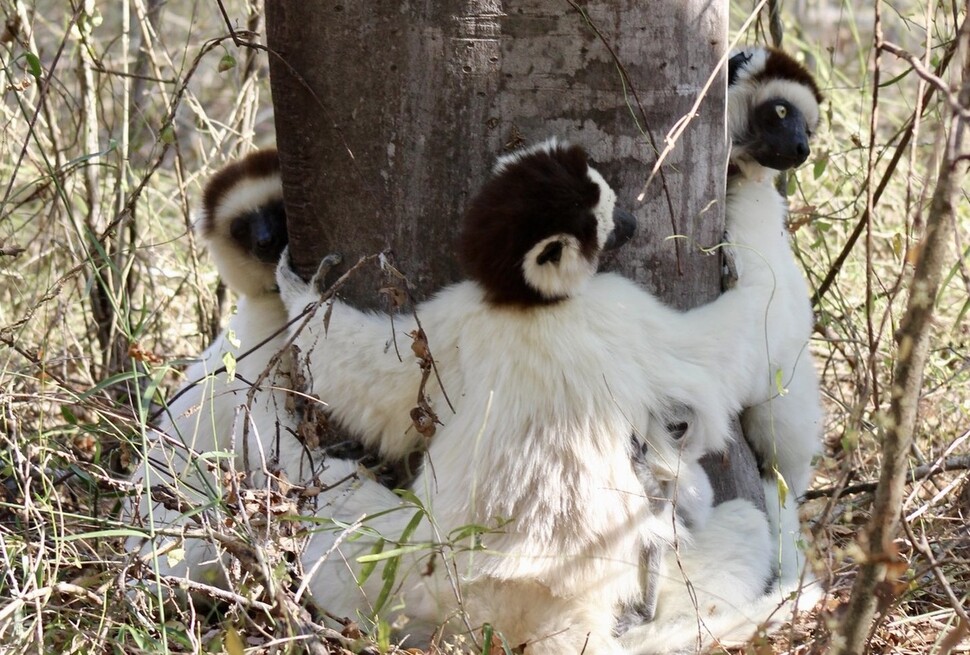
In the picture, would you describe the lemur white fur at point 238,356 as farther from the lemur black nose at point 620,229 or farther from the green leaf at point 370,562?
the lemur black nose at point 620,229

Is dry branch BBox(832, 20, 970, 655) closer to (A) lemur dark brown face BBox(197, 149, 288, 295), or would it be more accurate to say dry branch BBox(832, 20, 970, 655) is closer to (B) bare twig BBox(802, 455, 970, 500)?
(B) bare twig BBox(802, 455, 970, 500)

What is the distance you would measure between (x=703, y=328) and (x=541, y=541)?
34.0 inches

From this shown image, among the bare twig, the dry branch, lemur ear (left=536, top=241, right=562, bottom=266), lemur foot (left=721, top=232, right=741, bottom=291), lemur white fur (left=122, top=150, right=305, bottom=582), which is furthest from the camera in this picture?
the bare twig

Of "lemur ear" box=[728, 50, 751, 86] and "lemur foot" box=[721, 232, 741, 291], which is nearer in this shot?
"lemur foot" box=[721, 232, 741, 291]

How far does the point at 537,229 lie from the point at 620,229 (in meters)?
0.36

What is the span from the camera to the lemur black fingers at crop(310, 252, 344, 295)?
3.63 meters

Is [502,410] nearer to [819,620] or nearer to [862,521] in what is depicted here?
[819,620]

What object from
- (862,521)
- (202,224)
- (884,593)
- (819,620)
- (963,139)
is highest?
(963,139)

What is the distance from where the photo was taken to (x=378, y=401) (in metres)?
3.44

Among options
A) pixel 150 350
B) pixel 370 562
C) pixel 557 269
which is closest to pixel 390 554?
pixel 370 562

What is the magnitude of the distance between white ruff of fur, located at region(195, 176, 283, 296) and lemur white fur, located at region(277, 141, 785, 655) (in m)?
1.15

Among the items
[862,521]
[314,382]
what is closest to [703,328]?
[314,382]

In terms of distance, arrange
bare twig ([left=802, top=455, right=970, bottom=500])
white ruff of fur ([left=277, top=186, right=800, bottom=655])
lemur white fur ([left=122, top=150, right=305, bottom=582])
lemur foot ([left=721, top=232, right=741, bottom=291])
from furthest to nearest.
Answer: bare twig ([left=802, top=455, right=970, bottom=500]) → lemur white fur ([left=122, top=150, right=305, bottom=582]) → lemur foot ([left=721, top=232, right=741, bottom=291]) → white ruff of fur ([left=277, top=186, right=800, bottom=655])

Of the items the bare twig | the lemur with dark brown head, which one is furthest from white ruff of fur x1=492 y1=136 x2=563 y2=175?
the bare twig
